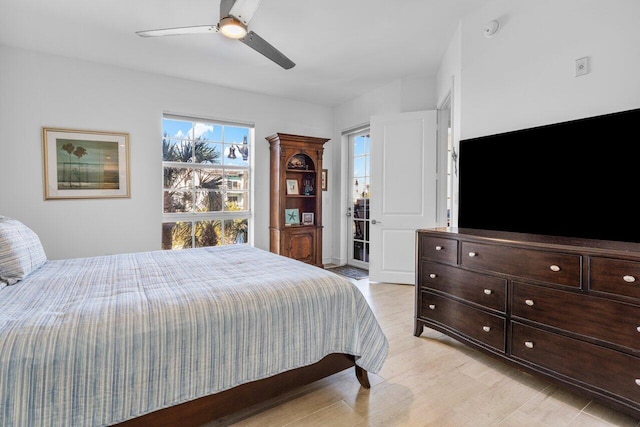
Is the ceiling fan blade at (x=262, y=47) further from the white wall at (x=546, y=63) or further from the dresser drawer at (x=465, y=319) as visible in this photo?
the dresser drawer at (x=465, y=319)

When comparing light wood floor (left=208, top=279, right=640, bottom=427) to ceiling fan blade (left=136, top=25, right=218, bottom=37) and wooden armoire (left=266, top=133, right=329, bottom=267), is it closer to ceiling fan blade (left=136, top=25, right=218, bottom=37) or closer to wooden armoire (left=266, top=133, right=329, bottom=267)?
ceiling fan blade (left=136, top=25, right=218, bottom=37)

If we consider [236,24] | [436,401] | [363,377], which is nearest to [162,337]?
[363,377]

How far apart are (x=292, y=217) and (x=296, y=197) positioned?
32cm

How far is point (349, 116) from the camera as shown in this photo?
512 cm

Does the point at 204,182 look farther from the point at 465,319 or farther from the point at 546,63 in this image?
the point at 546,63

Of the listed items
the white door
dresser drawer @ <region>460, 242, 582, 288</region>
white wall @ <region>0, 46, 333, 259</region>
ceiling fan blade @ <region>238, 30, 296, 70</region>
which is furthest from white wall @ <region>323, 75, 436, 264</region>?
dresser drawer @ <region>460, 242, 582, 288</region>

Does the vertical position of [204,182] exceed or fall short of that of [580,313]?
it exceeds it

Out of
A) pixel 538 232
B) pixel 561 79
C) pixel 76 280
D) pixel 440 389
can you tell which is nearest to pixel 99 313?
pixel 76 280

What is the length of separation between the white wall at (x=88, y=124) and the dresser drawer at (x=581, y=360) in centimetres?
394

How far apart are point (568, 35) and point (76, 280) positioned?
3.40 m

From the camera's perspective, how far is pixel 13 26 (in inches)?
112

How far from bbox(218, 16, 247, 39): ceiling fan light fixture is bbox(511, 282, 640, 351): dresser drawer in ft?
7.66

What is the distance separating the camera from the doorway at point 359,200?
16.6 ft

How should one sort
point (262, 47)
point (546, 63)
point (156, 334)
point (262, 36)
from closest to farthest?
point (156, 334), point (546, 63), point (262, 47), point (262, 36)
